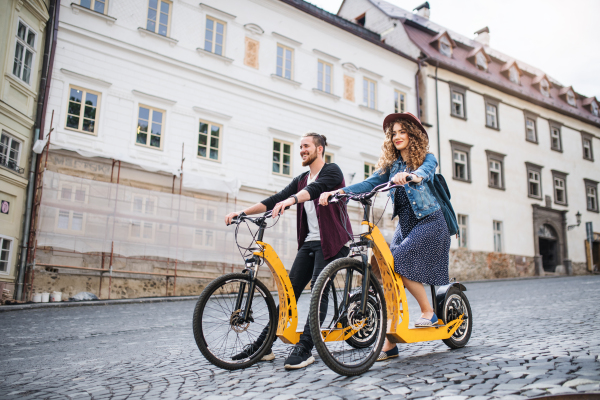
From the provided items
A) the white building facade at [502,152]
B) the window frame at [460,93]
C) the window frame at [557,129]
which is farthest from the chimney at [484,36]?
the window frame at [460,93]

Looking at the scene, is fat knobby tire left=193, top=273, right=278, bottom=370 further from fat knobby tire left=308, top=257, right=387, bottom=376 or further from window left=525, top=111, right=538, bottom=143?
window left=525, top=111, right=538, bottom=143

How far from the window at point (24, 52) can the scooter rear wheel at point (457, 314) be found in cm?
1179

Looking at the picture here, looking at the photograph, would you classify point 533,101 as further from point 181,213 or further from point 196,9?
point 181,213

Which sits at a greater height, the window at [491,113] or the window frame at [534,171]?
the window at [491,113]

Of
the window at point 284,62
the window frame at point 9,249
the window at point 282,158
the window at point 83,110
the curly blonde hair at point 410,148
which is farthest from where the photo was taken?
the window at point 284,62

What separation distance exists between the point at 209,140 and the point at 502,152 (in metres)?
17.2

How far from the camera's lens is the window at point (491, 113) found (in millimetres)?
25931

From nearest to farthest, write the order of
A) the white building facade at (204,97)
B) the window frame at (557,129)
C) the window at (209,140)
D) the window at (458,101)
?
the white building facade at (204,97) → the window at (209,140) → the window at (458,101) → the window frame at (557,129)

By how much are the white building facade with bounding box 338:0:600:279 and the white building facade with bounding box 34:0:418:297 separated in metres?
4.84

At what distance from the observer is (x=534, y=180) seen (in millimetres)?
27609

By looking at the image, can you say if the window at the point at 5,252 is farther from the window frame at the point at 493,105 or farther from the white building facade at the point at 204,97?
the window frame at the point at 493,105

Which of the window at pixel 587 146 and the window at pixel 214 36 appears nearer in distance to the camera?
the window at pixel 214 36

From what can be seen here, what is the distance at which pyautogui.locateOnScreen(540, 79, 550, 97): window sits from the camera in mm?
30323

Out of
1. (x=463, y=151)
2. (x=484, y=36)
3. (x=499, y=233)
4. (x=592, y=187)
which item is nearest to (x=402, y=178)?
(x=463, y=151)
